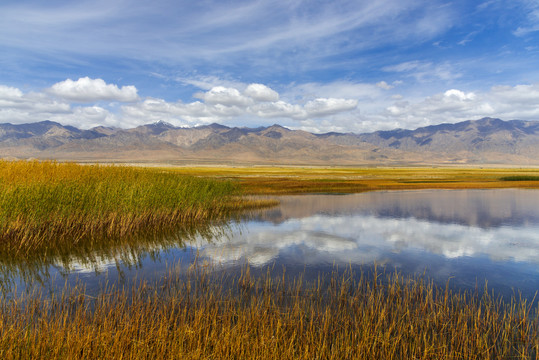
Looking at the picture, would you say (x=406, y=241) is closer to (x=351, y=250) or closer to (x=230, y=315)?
(x=351, y=250)

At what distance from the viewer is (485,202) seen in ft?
116

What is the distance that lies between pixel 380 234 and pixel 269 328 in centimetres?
1448

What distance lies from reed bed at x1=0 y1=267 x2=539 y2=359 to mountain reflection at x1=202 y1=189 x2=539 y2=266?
4397 mm

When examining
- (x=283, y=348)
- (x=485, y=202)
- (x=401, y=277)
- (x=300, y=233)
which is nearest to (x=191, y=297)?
(x=283, y=348)

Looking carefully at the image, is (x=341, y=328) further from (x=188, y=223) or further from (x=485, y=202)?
(x=485, y=202)

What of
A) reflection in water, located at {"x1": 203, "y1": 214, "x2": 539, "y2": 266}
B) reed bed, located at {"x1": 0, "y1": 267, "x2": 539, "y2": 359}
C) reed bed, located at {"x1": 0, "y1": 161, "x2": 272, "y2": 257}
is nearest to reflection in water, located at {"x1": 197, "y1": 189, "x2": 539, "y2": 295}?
reflection in water, located at {"x1": 203, "y1": 214, "x2": 539, "y2": 266}

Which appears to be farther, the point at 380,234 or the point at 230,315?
the point at 380,234

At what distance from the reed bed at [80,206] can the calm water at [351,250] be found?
78.0 inches

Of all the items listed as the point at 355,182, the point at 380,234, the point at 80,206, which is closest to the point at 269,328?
the point at 80,206

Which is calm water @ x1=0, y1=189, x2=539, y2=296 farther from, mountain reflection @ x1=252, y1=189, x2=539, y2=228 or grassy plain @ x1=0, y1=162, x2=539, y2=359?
grassy plain @ x1=0, y1=162, x2=539, y2=359

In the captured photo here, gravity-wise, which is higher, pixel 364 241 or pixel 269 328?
pixel 269 328

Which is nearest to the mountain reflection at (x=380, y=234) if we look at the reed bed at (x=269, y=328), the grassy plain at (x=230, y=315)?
the grassy plain at (x=230, y=315)

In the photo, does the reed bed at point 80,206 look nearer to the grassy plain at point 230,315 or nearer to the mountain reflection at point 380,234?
the grassy plain at point 230,315

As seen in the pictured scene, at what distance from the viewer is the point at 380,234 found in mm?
20234
